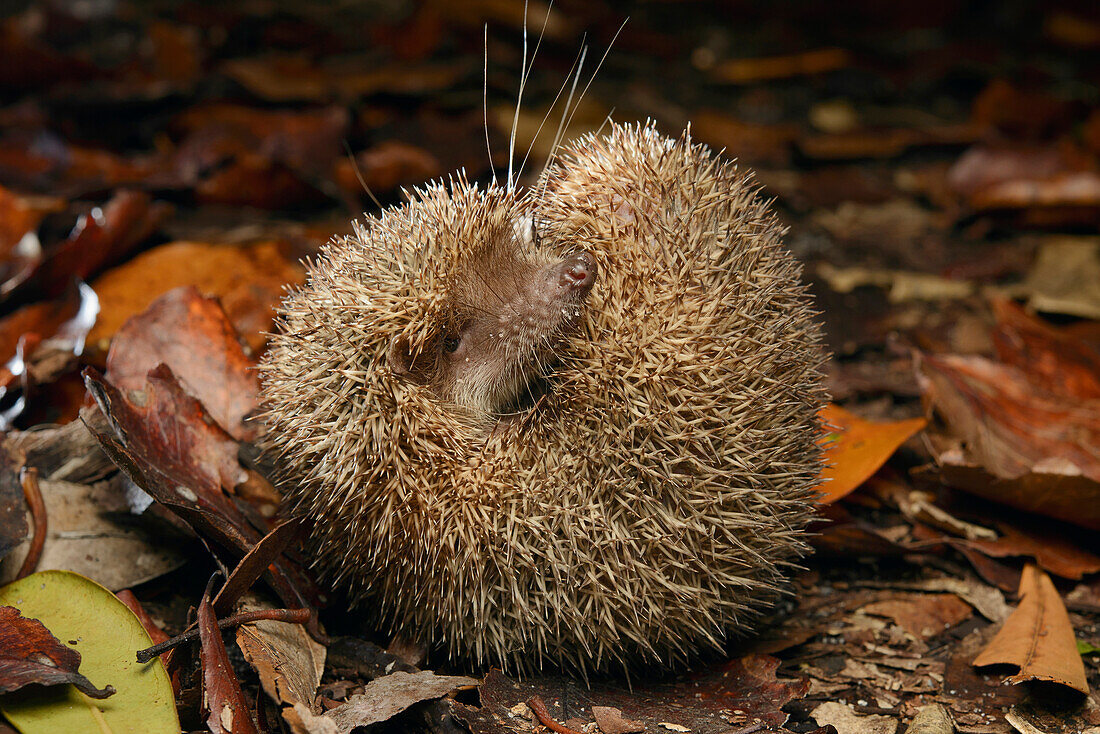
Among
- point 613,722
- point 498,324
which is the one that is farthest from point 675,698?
point 498,324

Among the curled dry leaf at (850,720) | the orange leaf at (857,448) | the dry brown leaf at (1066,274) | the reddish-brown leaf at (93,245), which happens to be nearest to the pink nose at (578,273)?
the orange leaf at (857,448)

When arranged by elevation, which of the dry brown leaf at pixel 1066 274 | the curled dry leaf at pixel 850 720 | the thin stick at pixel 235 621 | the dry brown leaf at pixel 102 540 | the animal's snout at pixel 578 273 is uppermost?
the dry brown leaf at pixel 1066 274

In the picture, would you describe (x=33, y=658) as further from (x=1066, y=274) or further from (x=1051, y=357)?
(x=1066, y=274)

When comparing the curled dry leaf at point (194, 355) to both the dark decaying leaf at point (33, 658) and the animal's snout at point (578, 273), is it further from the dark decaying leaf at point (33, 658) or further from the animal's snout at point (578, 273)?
the animal's snout at point (578, 273)

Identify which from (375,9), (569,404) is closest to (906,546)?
(569,404)

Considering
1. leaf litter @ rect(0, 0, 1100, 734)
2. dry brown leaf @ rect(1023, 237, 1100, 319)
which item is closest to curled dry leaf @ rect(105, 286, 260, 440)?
leaf litter @ rect(0, 0, 1100, 734)

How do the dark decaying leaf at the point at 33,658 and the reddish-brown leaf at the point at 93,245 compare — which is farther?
the reddish-brown leaf at the point at 93,245
